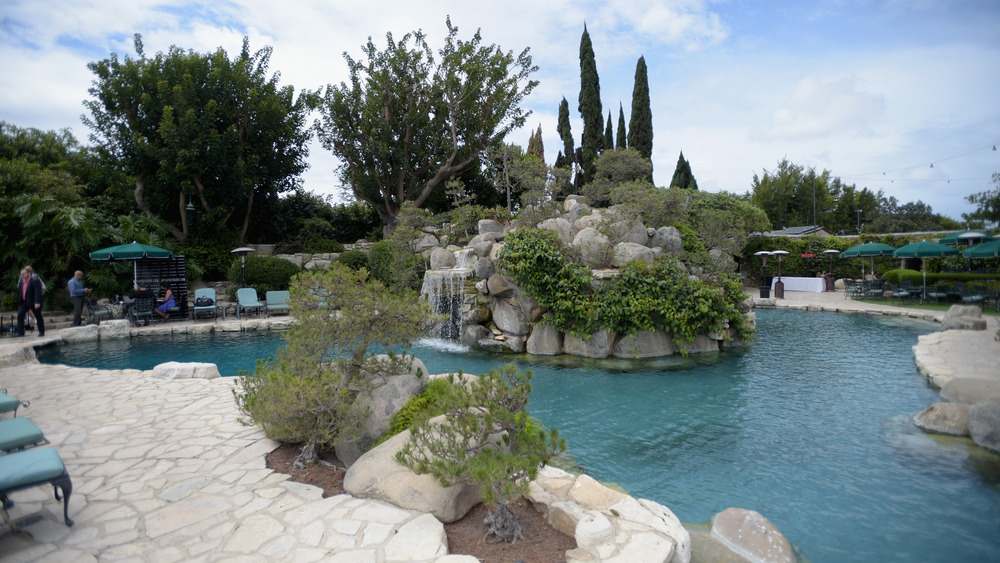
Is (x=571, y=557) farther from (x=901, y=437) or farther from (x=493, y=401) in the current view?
(x=901, y=437)

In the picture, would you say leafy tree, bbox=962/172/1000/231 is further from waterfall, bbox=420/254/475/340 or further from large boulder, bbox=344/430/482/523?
waterfall, bbox=420/254/475/340

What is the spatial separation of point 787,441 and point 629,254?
5.73 metres

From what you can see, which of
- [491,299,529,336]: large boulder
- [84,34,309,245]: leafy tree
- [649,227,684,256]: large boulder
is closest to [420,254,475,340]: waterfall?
[491,299,529,336]: large boulder

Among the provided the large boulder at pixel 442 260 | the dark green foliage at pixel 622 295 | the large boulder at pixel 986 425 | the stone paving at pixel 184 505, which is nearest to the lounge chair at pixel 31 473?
the stone paving at pixel 184 505

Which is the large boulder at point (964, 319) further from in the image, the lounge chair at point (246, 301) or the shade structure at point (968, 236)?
the lounge chair at point (246, 301)

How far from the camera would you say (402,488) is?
341cm

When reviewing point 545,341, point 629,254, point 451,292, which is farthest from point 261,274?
point 629,254

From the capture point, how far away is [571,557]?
2.74 metres

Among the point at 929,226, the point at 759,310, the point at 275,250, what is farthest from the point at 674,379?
the point at 275,250

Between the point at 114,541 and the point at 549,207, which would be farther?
the point at 549,207

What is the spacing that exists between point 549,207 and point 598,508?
1132cm

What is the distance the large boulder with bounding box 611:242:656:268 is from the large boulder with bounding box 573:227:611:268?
0.23m

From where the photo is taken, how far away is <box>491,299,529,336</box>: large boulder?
34.3 feet

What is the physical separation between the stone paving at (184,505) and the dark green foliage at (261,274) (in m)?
11.2
